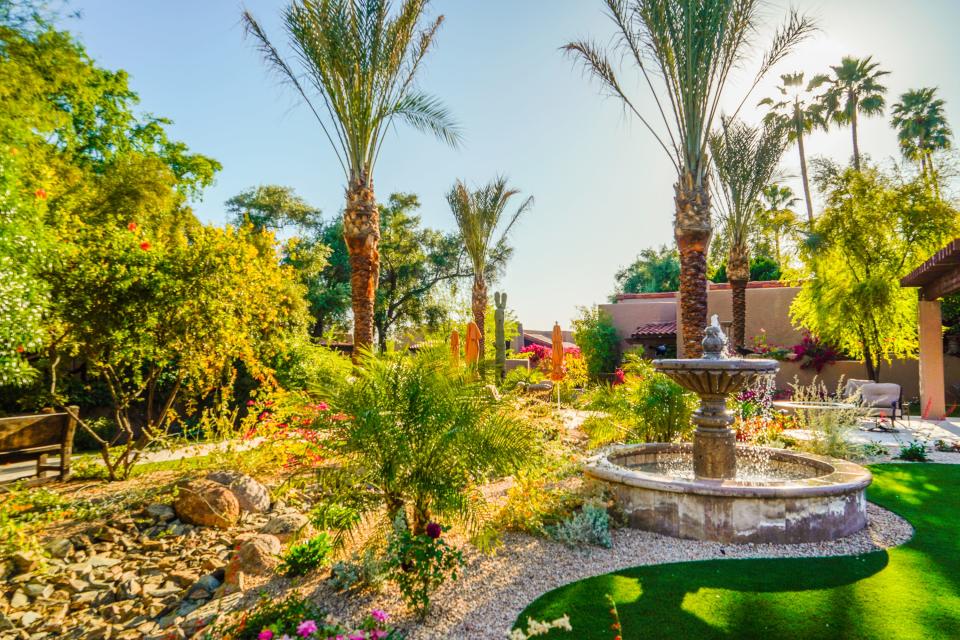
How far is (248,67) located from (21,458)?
332 inches

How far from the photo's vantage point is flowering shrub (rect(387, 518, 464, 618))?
3645mm

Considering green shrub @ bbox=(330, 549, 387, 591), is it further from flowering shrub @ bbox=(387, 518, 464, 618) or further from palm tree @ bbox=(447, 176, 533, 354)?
palm tree @ bbox=(447, 176, 533, 354)

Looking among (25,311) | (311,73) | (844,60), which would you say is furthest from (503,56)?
(844,60)

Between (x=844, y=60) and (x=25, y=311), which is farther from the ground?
(x=844, y=60)

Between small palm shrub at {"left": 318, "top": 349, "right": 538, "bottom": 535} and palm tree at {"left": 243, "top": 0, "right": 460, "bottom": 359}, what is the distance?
5967 mm

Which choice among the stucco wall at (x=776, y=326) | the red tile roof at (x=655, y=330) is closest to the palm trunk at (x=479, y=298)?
the stucco wall at (x=776, y=326)

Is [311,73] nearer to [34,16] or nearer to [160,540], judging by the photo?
[34,16]

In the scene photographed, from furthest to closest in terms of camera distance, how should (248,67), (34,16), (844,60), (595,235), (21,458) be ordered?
(844,60) < (595,235) < (248,67) < (34,16) < (21,458)

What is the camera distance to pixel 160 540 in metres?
5.53

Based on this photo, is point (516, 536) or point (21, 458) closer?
point (516, 536)

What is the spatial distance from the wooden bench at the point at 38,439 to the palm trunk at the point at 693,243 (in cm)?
1064

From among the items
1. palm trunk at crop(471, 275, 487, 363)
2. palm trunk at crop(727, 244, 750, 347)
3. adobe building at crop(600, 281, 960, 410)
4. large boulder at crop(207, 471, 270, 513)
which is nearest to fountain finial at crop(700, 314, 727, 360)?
large boulder at crop(207, 471, 270, 513)

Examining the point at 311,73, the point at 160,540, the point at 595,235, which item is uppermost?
the point at 311,73

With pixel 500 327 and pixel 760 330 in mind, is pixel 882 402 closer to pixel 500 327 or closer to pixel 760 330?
pixel 500 327
